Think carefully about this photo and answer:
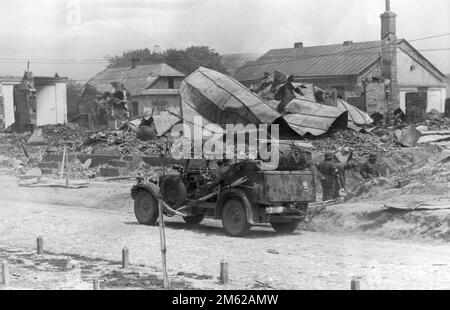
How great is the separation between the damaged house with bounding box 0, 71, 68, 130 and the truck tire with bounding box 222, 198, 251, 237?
33.4 metres

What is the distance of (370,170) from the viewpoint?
70.7 feet

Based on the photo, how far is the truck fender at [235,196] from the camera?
15.5 meters

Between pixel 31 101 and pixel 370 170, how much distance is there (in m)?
31.4

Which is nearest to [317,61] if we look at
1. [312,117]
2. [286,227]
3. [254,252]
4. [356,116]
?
[356,116]

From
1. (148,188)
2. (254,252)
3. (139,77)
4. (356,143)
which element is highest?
(139,77)

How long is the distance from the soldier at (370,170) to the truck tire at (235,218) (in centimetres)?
664

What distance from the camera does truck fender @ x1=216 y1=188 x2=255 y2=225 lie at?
15484mm

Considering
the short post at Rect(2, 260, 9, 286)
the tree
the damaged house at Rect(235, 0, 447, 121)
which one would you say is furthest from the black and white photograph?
the tree

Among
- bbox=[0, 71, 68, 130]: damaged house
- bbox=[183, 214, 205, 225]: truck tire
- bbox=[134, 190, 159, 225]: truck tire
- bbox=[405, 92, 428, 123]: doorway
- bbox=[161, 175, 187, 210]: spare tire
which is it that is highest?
bbox=[0, 71, 68, 130]: damaged house

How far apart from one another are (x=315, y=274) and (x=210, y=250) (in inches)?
125

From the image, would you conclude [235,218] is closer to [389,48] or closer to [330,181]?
[330,181]

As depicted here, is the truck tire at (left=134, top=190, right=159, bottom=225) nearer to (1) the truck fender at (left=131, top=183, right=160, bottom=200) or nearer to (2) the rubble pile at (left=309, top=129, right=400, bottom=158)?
(1) the truck fender at (left=131, top=183, right=160, bottom=200)

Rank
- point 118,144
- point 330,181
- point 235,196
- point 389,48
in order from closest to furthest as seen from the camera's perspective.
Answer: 1. point 235,196
2. point 330,181
3. point 118,144
4. point 389,48
